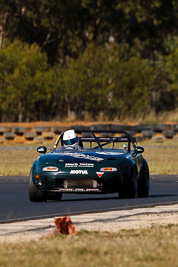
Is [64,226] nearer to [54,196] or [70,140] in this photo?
[54,196]

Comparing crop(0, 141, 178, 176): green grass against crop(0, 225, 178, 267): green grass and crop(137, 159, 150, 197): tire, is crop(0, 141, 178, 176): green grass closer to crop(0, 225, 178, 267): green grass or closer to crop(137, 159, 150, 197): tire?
crop(137, 159, 150, 197): tire

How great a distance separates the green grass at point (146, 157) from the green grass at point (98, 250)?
11.1m

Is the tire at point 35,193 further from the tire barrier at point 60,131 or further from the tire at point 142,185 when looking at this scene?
the tire barrier at point 60,131

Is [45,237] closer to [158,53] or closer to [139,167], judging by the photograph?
[139,167]

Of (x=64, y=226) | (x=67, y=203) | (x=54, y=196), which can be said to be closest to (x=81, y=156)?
(x=67, y=203)

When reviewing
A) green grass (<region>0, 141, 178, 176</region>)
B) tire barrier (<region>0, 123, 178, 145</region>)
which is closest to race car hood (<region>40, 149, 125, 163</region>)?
green grass (<region>0, 141, 178, 176</region>)

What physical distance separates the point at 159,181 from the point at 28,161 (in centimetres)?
672

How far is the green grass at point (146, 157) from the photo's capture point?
19.8m

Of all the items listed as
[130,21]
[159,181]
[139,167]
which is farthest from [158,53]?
[139,167]

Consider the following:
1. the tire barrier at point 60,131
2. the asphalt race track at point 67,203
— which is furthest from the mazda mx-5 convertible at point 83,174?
the tire barrier at point 60,131

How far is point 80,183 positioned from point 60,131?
2117 cm

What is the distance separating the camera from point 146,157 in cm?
2516

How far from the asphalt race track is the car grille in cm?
30

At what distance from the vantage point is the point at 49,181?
12508 millimetres
